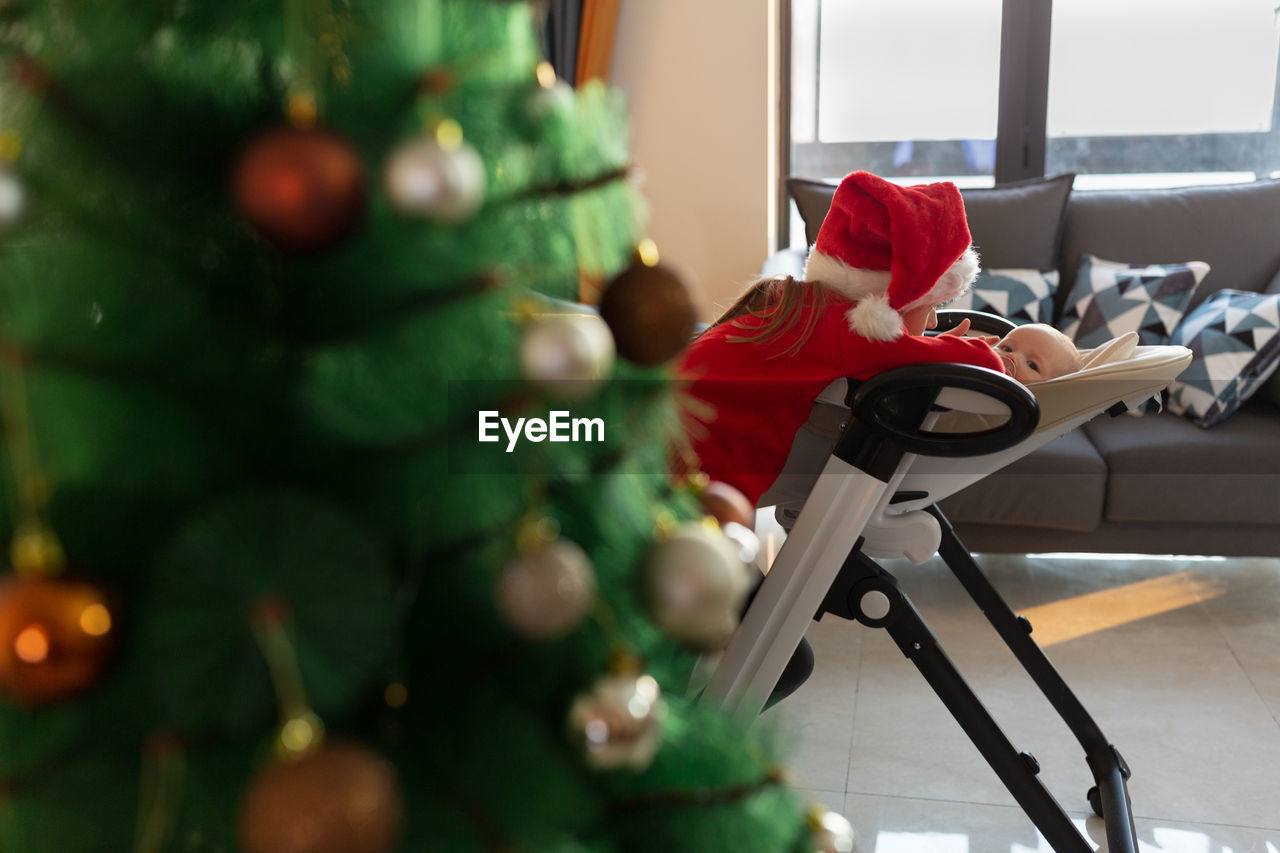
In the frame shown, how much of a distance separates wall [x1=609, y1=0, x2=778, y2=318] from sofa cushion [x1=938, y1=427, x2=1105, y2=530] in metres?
1.15

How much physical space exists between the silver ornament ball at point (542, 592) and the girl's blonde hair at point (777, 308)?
1.01 meters

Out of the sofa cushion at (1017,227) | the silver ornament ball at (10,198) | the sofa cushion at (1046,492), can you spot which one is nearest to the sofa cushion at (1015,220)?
the sofa cushion at (1017,227)

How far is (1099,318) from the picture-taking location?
8.52 ft

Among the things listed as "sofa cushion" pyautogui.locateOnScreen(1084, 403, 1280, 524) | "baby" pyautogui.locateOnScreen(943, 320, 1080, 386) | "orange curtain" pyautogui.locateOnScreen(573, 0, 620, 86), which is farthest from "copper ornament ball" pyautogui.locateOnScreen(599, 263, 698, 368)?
"orange curtain" pyautogui.locateOnScreen(573, 0, 620, 86)

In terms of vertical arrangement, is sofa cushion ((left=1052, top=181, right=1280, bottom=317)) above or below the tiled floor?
above

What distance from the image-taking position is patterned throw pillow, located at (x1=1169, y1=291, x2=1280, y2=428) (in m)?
2.32

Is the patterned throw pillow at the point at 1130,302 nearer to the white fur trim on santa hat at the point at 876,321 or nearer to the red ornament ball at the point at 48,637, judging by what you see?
the white fur trim on santa hat at the point at 876,321

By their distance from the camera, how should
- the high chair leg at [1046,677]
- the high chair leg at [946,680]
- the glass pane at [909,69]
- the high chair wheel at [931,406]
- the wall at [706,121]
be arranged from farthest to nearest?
1. the glass pane at [909,69]
2. the wall at [706,121]
3. the high chair leg at [1046,677]
4. the high chair leg at [946,680]
5. the high chair wheel at [931,406]

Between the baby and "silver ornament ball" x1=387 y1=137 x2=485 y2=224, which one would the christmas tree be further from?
the baby

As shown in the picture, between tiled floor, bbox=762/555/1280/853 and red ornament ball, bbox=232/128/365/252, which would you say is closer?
red ornament ball, bbox=232/128/365/252

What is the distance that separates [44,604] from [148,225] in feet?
0.48

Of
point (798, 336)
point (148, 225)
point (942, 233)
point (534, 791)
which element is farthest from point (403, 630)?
point (942, 233)

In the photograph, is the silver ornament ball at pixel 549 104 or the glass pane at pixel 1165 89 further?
the glass pane at pixel 1165 89

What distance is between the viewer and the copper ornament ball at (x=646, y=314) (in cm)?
45
